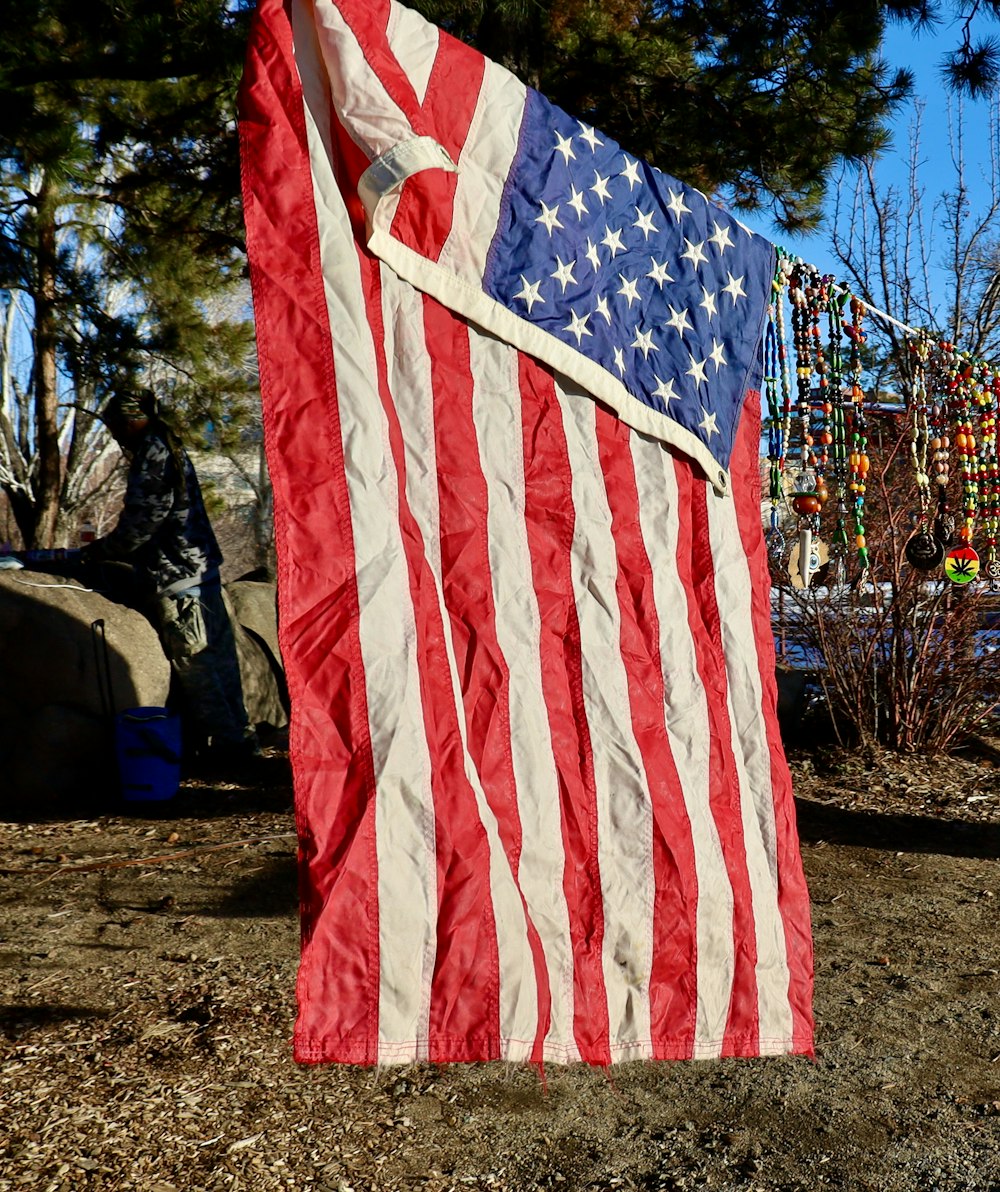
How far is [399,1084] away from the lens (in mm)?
3273

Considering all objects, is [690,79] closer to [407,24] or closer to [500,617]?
[407,24]

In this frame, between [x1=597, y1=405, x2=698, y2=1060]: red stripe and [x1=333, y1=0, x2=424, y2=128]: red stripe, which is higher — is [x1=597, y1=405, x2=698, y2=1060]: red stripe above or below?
below

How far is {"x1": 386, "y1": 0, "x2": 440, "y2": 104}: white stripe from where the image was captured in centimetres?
227

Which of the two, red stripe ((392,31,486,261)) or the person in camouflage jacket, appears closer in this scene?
red stripe ((392,31,486,261))

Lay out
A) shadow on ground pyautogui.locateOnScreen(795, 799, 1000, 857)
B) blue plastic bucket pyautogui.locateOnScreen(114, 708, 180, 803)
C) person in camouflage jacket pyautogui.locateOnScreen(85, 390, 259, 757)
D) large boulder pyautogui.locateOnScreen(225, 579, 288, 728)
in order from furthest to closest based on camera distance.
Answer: large boulder pyautogui.locateOnScreen(225, 579, 288, 728)
person in camouflage jacket pyautogui.locateOnScreen(85, 390, 259, 757)
blue plastic bucket pyautogui.locateOnScreen(114, 708, 180, 803)
shadow on ground pyautogui.locateOnScreen(795, 799, 1000, 857)

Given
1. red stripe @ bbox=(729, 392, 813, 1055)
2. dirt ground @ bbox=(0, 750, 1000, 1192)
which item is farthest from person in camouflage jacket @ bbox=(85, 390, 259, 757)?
red stripe @ bbox=(729, 392, 813, 1055)

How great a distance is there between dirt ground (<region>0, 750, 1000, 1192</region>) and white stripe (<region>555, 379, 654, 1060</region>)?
639mm

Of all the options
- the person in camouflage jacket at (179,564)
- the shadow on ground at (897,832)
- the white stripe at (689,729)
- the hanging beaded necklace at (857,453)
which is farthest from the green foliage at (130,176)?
the shadow on ground at (897,832)

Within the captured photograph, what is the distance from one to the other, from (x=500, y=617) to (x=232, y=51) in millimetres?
4063

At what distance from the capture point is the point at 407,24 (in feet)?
7.55

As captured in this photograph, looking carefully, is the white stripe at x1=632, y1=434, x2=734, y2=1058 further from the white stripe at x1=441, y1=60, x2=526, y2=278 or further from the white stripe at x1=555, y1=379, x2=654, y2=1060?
the white stripe at x1=441, y1=60, x2=526, y2=278

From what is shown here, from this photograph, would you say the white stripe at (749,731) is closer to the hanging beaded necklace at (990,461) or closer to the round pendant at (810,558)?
the round pendant at (810,558)

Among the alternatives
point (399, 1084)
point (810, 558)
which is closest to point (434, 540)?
point (399, 1084)

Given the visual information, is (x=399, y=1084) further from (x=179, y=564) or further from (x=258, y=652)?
(x=258, y=652)
